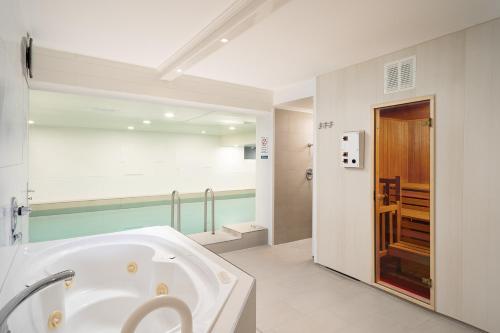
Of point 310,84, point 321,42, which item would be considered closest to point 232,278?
point 321,42

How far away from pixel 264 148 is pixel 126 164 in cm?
596

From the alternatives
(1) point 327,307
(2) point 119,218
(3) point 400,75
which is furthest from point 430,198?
(2) point 119,218

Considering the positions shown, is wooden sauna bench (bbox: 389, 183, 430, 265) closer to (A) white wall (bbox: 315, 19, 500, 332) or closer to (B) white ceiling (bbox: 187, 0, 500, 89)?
(A) white wall (bbox: 315, 19, 500, 332)

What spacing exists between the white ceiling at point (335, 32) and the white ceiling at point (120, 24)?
491mm

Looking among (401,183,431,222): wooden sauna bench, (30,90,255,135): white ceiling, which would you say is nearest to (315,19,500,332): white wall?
(401,183,431,222): wooden sauna bench

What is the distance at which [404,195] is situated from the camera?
4.07m

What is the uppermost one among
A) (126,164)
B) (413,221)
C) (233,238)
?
(126,164)

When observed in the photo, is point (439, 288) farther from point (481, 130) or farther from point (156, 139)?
point (156, 139)

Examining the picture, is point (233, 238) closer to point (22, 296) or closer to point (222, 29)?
point (222, 29)

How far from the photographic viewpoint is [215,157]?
412 inches

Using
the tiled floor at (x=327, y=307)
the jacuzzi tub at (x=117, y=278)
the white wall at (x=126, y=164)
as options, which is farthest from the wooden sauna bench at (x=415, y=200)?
the white wall at (x=126, y=164)

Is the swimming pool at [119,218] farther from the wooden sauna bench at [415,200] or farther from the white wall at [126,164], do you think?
the wooden sauna bench at [415,200]

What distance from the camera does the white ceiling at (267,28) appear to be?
6.59 ft

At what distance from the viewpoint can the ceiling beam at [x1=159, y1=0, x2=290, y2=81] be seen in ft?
6.14
